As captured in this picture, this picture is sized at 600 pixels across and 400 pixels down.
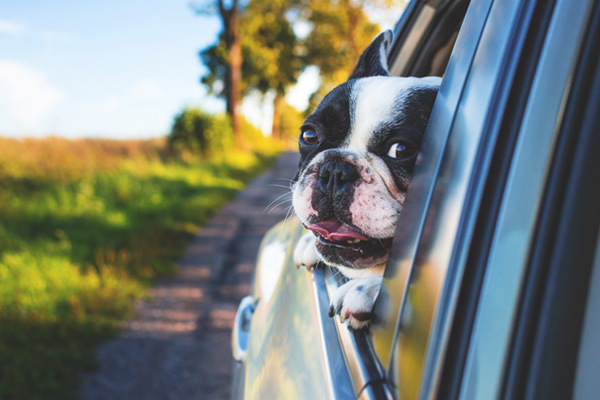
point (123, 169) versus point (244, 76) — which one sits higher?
point (244, 76)

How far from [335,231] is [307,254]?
0.93ft

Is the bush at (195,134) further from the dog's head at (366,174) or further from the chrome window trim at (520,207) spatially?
the chrome window trim at (520,207)

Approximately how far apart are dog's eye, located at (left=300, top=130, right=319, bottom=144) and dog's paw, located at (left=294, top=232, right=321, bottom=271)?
369 millimetres

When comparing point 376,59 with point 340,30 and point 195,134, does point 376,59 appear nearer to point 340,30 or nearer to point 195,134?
point 195,134

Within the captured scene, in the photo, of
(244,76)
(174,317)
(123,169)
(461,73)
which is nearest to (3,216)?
(174,317)

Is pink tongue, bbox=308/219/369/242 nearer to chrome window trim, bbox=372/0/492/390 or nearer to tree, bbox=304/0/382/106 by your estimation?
chrome window trim, bbox=372/0/492/390

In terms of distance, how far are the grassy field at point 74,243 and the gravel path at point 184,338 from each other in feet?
0.62

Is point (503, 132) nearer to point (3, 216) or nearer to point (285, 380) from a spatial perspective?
point (285, 380)

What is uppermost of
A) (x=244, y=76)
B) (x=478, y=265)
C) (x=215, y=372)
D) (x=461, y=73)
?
(x=244, y=76)

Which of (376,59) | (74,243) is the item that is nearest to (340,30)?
(74,243)

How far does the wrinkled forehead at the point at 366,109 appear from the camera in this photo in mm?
1478

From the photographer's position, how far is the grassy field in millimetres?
3424

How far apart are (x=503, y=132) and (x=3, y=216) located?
272 inches

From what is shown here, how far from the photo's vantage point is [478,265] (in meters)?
0.73
